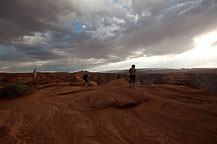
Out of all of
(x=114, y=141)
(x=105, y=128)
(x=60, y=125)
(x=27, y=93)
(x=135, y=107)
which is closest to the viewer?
(x=114, y=141)

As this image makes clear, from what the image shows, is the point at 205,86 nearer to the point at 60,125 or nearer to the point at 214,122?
the point at 214,122

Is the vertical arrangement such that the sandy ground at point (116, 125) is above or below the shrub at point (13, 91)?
below

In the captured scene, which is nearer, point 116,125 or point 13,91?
point 116,125

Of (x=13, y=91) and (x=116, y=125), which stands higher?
(x=13, y=91)

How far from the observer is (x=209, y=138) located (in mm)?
3008

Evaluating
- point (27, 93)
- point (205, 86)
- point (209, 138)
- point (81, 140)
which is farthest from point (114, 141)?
point (205, 86)

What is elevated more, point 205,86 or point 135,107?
point 135,107

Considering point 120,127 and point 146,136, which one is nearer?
point 146,136

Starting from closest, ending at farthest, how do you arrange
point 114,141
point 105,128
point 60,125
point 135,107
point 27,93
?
point 114,141, point 105,128, point 60,125, point 135,107, point 27,93

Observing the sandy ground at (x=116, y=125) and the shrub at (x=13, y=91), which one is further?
the shrub at (x=13, y=91)

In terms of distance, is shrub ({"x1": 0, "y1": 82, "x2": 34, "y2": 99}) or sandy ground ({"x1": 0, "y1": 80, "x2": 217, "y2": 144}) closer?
sandy ground ({"x1": 0, "y1": 80, "x2": 217, "y2": 144})

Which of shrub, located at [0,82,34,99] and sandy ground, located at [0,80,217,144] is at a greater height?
shrub, located at [0,82,34,99]

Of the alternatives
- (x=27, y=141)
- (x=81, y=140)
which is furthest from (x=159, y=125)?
(x=27, y=141)

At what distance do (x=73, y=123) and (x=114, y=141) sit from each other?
1800 mm
